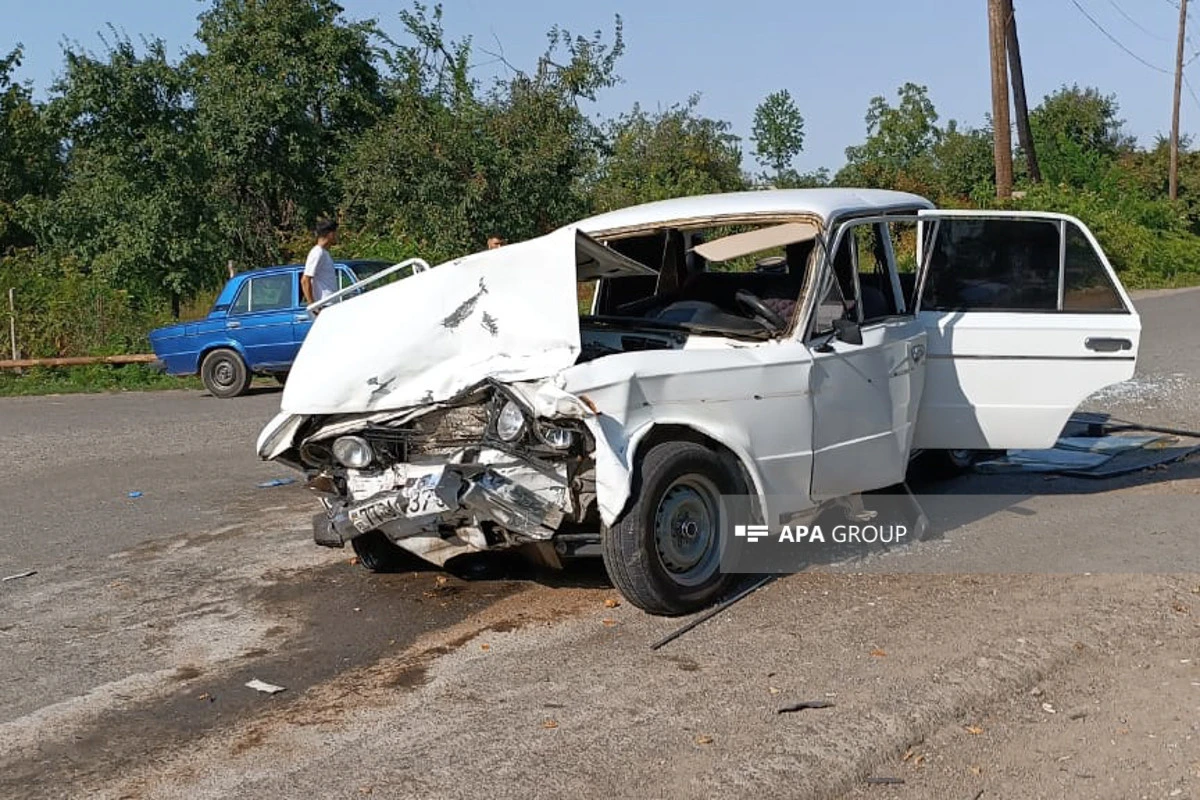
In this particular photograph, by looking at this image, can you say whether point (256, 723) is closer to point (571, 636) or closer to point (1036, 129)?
point (571, 636)

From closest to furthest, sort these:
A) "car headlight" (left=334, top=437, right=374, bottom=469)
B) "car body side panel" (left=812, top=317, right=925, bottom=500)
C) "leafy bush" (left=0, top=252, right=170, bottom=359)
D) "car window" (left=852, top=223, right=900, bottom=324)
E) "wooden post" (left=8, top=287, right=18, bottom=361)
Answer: "car headlight" (left=334, top=437, right=374, bottom=469), "car body side panel" (left=812, top=317, right=925, bottom=500), "car window" (left=852, top=223, right=900, bottom=324), "wooden post" (left=8, top=287, right=18, bottom=361), "leafy bush" (left=0, top=252, right=170, bottom=359)

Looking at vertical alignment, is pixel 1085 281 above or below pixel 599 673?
above

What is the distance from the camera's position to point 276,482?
33.1 ft

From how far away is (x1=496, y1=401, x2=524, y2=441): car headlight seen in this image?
5719mm

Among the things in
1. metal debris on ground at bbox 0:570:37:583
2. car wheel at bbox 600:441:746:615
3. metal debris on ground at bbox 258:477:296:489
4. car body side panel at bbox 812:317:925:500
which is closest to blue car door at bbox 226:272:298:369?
metal debris on ground at bbox 258:477:296:489

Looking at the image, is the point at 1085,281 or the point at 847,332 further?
the point at 1085,281

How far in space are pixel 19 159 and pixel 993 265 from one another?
31042mm

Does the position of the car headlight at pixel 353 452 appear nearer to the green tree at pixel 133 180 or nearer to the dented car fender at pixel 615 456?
the dented car fender at pixel 615 456

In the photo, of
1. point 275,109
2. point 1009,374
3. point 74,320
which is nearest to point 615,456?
point 1009,374

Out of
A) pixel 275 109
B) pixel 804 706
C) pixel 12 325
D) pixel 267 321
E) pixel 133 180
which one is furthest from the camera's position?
pixel 275 109

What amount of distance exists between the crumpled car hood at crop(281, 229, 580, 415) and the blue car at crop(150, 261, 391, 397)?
1095 cm

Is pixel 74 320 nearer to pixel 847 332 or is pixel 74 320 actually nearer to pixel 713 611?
pixel 847 332

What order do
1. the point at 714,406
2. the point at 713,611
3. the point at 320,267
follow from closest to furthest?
the point at 714,406
the point at 713,611
the point at 320,267

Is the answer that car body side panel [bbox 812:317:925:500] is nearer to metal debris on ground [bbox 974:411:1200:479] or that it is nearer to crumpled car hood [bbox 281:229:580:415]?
crumpled car hood [bbox 281:229:580:415]
